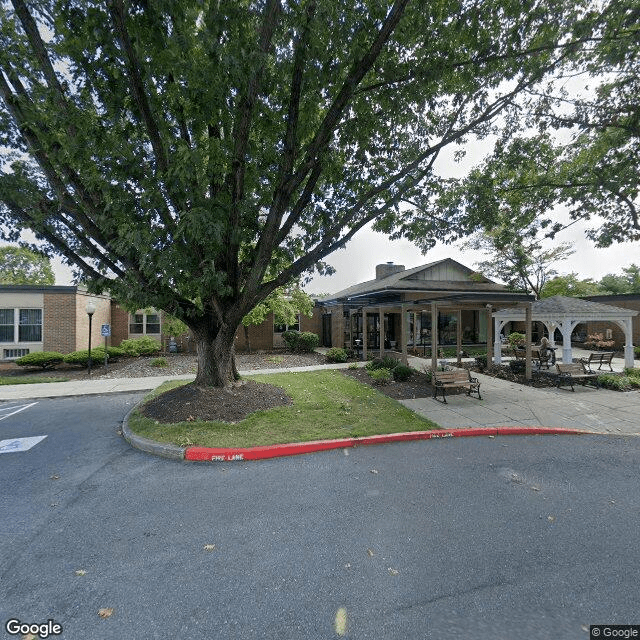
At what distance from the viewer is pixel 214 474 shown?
15.8ft

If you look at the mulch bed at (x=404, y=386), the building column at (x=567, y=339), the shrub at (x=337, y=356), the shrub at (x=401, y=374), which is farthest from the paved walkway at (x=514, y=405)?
the shrub at (x=337, y=356)

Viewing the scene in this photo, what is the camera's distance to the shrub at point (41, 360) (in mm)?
14234

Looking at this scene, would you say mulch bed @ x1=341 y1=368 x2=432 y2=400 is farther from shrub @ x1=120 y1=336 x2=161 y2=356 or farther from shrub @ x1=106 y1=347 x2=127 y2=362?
shrub @ x1=106 y1=347 x2=127 y2=362

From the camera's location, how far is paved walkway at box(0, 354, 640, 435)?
7.01 m

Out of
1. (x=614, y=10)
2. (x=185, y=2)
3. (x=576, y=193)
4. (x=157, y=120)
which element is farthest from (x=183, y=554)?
(x=576, y=193)

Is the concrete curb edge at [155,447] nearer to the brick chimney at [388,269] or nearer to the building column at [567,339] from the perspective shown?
the building column at [567,339]

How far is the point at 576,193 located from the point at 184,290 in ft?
39.7

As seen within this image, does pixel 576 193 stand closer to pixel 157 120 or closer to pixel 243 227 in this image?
pixel 243 227

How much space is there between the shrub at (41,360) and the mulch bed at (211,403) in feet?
33.2

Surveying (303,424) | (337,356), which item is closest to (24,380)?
(303,424)

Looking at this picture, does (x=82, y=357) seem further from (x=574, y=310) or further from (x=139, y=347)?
(x=574, y=310)
